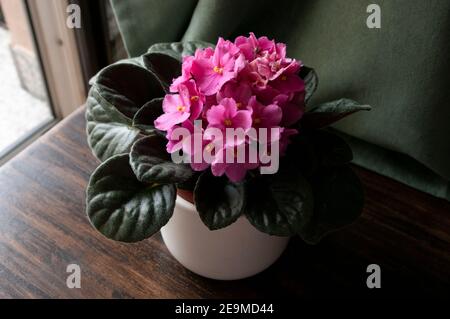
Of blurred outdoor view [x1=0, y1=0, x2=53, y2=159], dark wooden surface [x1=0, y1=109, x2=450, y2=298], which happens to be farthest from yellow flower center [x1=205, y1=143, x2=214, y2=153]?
blurred outdoor view [x1=0, y1=0, x2=53, y2=159]

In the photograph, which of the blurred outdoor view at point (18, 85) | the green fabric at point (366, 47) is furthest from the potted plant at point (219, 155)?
the blurred outdoor view at point (18, 85)

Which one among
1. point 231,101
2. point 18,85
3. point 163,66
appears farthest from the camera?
point 18,85

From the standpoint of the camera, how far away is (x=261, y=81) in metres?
0.45

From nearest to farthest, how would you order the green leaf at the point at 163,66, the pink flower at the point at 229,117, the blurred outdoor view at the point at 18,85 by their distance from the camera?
the pink flower at the point at 229,117 → the green leaf at the point at 163,66 → the blurred outdoor view at the point at 18,85

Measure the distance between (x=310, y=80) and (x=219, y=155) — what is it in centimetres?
20

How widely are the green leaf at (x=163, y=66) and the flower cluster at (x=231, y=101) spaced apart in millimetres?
68

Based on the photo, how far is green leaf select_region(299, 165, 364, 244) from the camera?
511 mm

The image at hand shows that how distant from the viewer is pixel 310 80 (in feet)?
1.86

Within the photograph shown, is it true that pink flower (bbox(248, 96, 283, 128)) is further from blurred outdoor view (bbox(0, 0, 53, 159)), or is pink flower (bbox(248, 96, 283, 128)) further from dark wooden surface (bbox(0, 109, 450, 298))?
blurred outdoor view (bbox(0, 0, 53, 159))

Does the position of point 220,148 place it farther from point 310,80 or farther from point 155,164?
point 310,80

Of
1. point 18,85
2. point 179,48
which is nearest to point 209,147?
point 179,48

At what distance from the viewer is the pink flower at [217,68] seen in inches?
17.5

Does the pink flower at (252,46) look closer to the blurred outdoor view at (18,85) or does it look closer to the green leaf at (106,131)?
the green leaf at (106,131)

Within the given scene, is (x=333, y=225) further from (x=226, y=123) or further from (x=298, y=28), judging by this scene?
(x=298, y=28)
